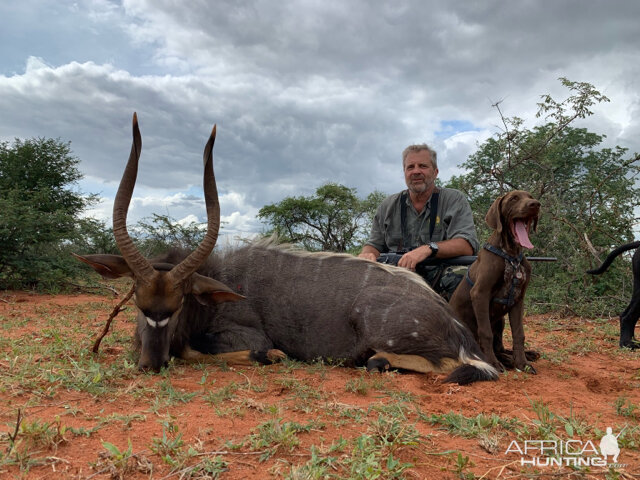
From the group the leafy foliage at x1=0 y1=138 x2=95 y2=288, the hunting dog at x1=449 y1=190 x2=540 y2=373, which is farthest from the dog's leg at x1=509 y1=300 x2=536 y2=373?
the leafy foliage at x1=0 y1=138 x2=95 y2=288

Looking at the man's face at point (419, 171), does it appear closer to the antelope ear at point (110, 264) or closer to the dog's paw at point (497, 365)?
the dog's paw at point (497, 365)

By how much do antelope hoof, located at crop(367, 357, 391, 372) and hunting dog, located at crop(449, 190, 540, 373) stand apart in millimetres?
843

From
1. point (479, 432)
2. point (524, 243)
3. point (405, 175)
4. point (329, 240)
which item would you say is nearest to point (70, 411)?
point (479, 432)

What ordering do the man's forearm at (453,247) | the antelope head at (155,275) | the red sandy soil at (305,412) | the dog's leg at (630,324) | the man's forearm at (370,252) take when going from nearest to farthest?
1. the red sandy soil at (305,412)
2. the antelope head at (155,275)
3. the man's forearm at (453,247)
4. the dog's leg at (630,324)
5. the man's forearm at (370,252)

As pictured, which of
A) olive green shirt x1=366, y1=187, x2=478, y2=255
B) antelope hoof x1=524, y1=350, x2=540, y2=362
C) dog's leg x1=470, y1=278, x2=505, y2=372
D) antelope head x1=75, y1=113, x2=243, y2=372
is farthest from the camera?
olive green shirt x1=366, y1=187, x2=478, y2=255

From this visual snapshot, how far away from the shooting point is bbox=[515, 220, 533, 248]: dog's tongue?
13.1 feet

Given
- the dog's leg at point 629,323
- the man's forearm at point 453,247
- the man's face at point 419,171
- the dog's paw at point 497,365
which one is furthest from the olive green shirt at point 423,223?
the dog's leg at point 629,323

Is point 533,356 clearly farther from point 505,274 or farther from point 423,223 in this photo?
point 423,223

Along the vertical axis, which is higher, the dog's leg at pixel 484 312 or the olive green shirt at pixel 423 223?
the olive green shirt at pixel 423 223

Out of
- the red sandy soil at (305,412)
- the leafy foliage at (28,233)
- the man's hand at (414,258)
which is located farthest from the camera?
the leafy foliage at (28,233)

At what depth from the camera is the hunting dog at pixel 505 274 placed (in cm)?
401

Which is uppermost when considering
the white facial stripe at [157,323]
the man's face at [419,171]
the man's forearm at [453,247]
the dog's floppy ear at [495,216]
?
the man's face at [419,171]

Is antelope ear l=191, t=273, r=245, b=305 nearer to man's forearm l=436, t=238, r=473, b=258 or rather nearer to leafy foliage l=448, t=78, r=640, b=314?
man's forearm l=436, t=238, r=473, b=258

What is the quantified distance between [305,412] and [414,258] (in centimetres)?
261
